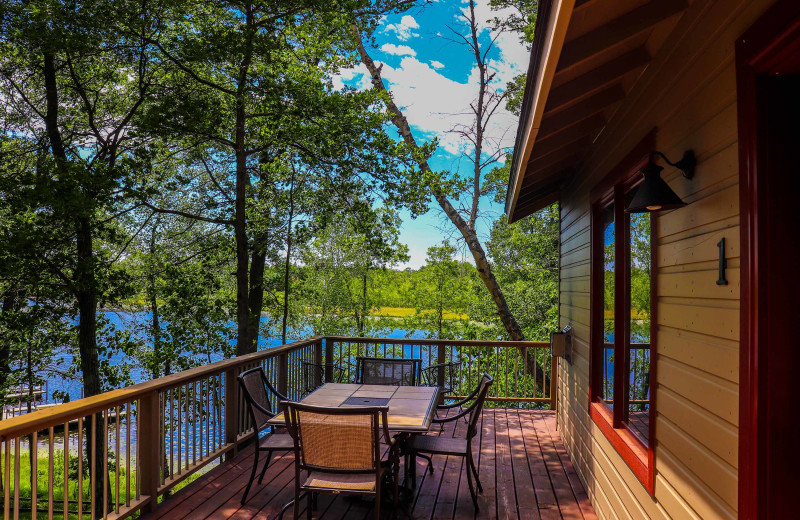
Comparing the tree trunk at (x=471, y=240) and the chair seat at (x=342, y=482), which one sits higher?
the tree trunk at (x=471, y=240)

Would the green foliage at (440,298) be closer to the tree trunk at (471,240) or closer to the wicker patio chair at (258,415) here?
the tree trunk at (471,240)

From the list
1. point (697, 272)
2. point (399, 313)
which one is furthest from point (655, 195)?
point (399, 313)

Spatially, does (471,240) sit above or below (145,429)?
above

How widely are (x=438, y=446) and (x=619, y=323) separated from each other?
1.52 m

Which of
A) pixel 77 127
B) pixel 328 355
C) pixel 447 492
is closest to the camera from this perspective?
pixel 447 492

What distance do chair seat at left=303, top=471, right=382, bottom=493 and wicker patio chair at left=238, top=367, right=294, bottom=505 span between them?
→ 0.55 metres

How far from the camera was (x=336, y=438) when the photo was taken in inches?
120

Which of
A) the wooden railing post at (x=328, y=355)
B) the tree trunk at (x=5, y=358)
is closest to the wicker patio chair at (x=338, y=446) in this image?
the wooden railing post at (x=328, y=355)

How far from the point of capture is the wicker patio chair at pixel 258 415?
3760 millimetres

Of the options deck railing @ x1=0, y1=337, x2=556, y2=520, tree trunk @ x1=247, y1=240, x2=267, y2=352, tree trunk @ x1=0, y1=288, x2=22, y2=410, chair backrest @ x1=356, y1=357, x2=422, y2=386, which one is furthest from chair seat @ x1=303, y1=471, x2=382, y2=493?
tree trunk @ x1=247, y1=240, x2=267, y2=352

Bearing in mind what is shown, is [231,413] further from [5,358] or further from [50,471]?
[5,358]

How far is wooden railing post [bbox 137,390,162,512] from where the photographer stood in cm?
354

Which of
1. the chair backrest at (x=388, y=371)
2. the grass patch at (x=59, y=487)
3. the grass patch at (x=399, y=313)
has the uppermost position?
the chair backrest at (x=388, y=371)

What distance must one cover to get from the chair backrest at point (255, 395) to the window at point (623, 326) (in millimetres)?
2382
